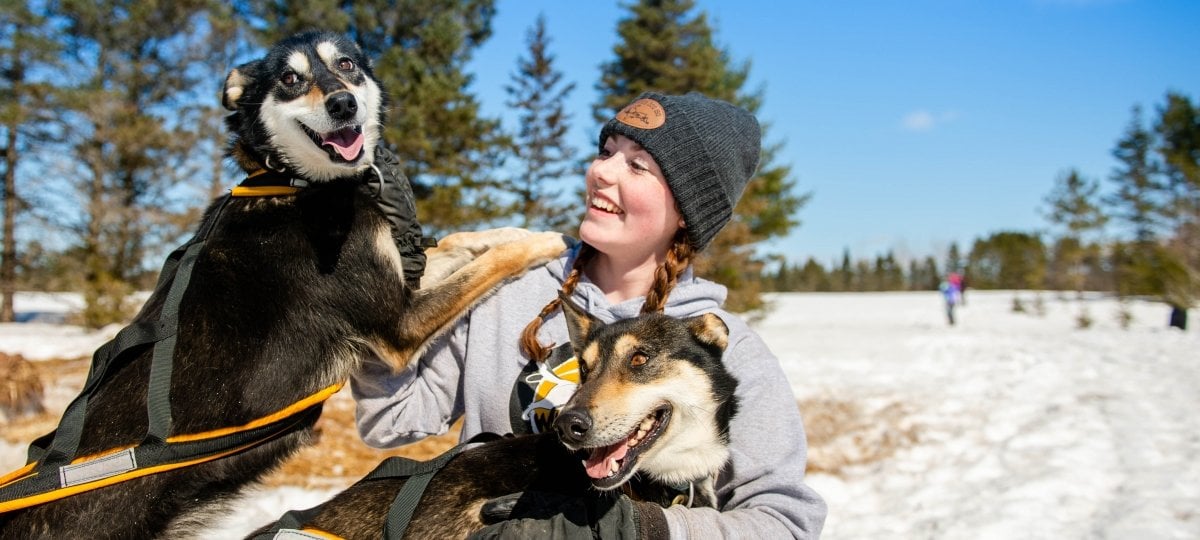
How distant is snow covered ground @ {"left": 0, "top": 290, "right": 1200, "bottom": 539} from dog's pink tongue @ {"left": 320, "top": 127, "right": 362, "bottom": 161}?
4.55ft

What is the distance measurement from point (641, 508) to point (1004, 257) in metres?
74.1

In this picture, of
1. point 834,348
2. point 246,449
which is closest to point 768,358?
point 246,449

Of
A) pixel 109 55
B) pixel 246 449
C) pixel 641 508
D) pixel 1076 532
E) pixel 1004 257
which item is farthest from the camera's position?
pixel 1004 257

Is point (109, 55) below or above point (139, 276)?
above

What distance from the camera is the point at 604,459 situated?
77.5 inches

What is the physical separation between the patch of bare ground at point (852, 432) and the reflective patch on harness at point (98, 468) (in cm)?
676

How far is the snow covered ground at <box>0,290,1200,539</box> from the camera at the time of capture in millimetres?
5684

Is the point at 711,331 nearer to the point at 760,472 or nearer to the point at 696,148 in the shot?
the point at 760,472

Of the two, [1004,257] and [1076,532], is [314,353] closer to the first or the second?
[1076,532]

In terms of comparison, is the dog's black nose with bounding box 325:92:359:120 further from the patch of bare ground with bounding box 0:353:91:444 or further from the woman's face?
the patch of bare ground with bounding box 0:353:91:444

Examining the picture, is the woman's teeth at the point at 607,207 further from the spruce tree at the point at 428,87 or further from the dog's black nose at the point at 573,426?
the spruce tree at the point at 428,87

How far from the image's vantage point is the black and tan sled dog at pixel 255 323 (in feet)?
6.93

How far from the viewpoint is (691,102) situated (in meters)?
2.68

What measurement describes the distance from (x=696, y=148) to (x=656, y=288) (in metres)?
0.56
